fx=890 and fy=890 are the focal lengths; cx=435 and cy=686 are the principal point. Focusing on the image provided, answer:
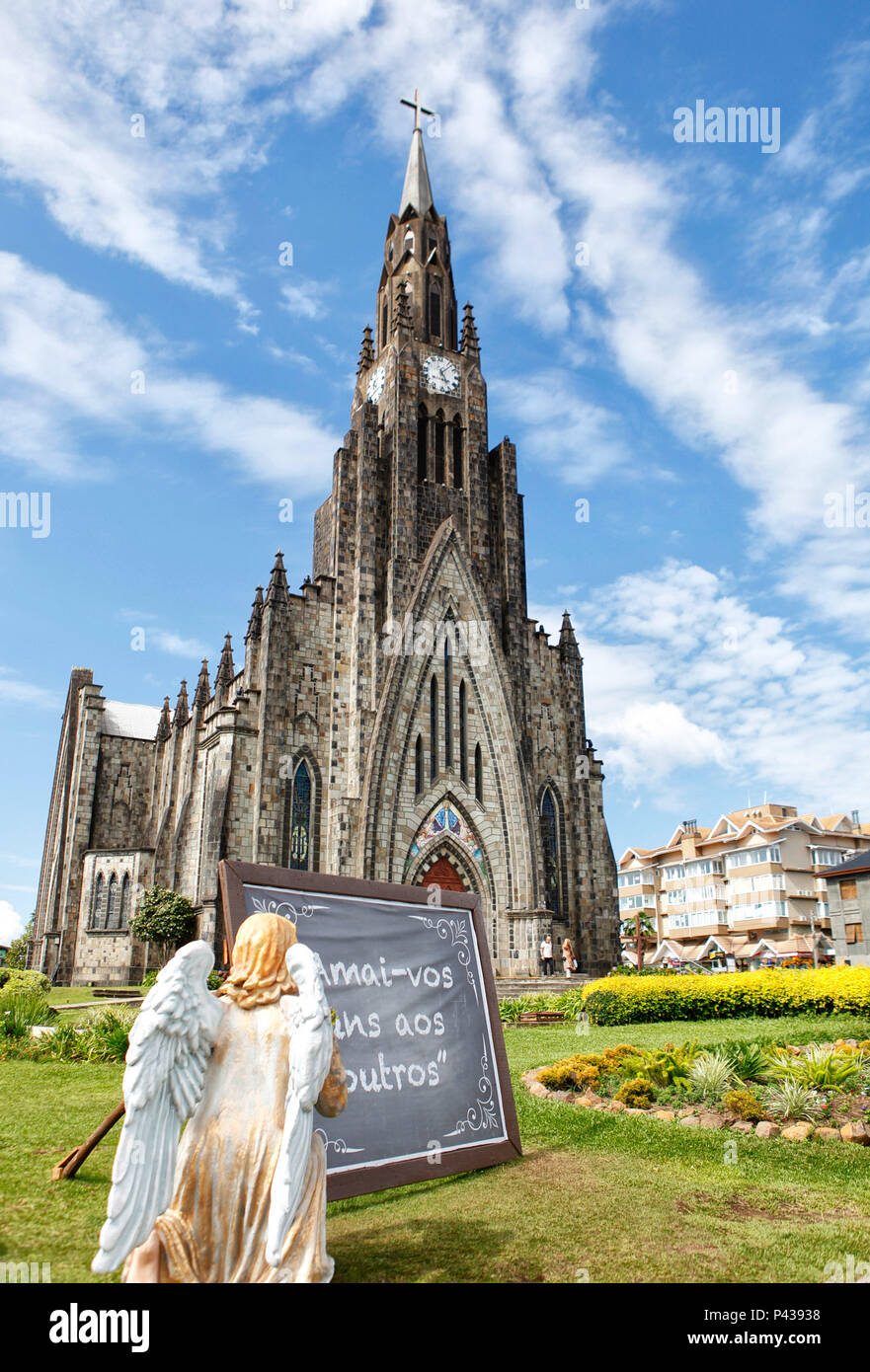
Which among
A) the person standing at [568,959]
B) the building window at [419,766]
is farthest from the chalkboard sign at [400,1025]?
the building window at [419,766]

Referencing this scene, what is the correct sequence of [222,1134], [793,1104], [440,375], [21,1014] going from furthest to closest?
[440,375] → [21,1014] → [793,1104] → [222,1134]

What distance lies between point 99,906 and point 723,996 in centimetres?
2495

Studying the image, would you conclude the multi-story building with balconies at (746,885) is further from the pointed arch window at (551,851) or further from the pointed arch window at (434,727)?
the pointed arch window at (434,727)

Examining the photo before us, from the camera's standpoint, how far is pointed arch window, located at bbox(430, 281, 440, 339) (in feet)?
121

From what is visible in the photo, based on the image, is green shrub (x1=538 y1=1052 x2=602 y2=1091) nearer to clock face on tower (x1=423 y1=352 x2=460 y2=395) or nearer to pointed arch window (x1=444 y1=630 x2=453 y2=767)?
pointed arch window (x1=444 y1=630 x2=453 y2=767)

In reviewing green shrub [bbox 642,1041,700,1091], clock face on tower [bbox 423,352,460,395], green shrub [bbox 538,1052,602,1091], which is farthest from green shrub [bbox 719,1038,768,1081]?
clock face on tower [bbox 423,352,460,395]

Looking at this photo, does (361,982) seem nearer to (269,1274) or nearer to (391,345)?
(269,1274)

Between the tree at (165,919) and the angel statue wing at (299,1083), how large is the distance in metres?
24.5

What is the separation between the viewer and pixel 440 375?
3456 cm

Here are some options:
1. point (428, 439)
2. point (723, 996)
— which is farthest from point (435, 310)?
point (723, 996)

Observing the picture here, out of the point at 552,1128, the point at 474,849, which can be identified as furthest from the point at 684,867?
the point at 552,1128

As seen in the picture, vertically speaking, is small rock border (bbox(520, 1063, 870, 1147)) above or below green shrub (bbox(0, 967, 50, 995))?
below

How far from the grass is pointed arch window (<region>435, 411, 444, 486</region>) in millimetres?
27052

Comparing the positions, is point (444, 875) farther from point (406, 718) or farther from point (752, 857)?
point (752, 857)
